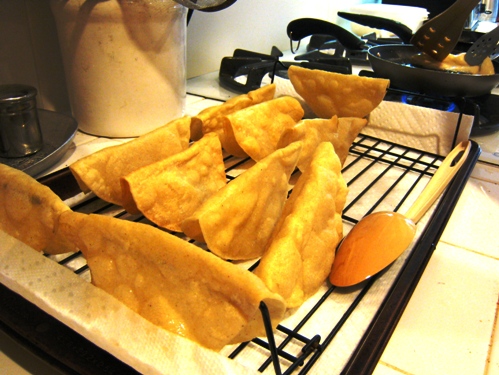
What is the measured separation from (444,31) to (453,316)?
99cm

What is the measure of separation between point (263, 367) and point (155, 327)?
0.13 meters

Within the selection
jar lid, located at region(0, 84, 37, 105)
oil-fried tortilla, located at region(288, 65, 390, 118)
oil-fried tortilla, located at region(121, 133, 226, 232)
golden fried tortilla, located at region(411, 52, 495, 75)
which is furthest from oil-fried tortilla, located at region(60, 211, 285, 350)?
golden fried tortilla, located at region(411, 52, 495, 75)

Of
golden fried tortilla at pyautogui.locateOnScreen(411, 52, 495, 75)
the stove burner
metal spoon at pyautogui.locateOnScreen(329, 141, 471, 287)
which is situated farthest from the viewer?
the stove burner

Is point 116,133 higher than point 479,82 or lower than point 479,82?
lower

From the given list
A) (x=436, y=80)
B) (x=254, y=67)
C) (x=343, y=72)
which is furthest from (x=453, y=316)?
(x=254, y=67)

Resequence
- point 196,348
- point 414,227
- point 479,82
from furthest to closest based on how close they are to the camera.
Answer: point 479,82, point 414,227, point 196,348

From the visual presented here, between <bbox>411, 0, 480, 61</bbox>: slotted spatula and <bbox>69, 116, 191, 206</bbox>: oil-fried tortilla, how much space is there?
86 centimetres

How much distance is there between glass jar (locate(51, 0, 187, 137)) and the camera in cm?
92

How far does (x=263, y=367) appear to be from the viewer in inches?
19.2

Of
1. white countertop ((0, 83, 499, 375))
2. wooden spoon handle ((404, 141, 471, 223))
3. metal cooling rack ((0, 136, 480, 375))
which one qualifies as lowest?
white countertop ((0, 83, 499, 375))

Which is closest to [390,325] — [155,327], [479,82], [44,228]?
[155,327]

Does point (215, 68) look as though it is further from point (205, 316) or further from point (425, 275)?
point (205, 316)

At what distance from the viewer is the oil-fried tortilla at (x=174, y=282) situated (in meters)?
0.44

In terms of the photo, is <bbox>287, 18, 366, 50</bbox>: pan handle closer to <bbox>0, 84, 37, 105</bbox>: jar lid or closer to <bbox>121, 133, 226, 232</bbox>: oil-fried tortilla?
<bbox>121, 133, 226, 232</bbox>: oil-fried tortilla
